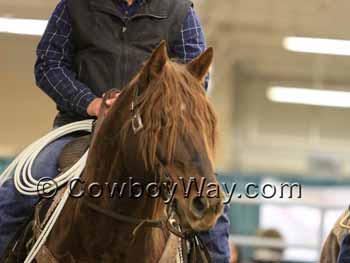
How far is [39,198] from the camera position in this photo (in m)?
3.89

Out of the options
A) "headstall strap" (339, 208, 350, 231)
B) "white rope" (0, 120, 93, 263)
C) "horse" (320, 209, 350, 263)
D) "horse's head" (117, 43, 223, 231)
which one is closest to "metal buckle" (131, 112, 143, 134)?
"horse's head" (117, 43, 223, 231)

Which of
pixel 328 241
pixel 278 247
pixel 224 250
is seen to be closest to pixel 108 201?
pixel 224 250

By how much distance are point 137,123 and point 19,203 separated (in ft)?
3.11

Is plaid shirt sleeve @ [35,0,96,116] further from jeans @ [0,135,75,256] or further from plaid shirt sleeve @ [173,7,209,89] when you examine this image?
plaid shirt sleeve @ [173,7,209,89]

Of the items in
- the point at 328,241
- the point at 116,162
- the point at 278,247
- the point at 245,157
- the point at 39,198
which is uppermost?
the point at 116,162

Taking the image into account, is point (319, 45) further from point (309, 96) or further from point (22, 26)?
point (22, 26)

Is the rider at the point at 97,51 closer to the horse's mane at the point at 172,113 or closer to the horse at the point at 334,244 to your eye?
the horse's mane at the point at 172,113

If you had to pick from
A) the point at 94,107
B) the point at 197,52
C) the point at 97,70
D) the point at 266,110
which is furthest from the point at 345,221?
the point at 266,110

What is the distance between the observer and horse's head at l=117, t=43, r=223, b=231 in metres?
3.03

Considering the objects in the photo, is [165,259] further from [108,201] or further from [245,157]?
[245,157]

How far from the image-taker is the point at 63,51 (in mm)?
4297

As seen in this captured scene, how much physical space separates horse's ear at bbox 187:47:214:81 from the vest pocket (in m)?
0.79

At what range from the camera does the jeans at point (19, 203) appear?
393 cm

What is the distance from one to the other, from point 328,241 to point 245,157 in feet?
57.0
